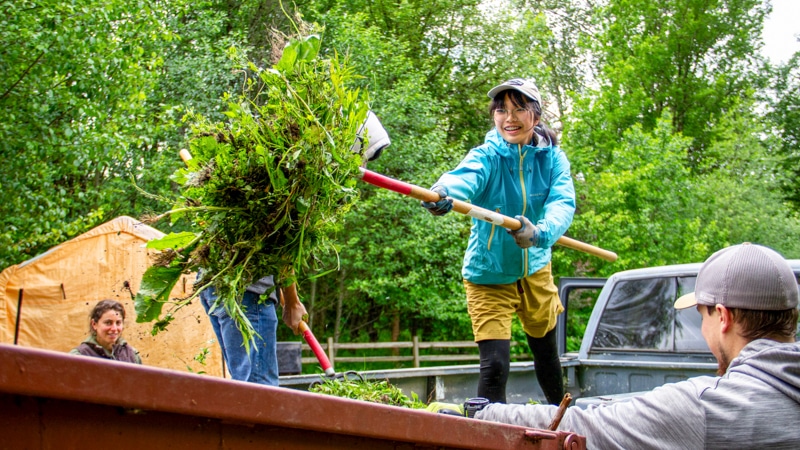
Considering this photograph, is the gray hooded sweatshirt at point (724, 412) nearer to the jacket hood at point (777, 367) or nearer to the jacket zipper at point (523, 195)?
the jacket hood at point (777, 367)

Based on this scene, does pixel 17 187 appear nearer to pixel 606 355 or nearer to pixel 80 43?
pixel 80 43

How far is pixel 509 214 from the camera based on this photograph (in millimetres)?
4375

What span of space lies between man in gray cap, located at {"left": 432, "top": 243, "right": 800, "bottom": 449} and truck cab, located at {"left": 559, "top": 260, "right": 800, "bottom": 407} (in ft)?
9.03

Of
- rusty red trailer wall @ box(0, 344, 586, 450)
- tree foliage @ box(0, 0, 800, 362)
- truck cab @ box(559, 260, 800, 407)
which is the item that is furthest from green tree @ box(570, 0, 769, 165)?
rusty red trailer wall @ box(0, 344, 586, 450)

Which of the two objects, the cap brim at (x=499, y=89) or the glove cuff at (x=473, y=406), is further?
the cap brim at (x=499, y=89)

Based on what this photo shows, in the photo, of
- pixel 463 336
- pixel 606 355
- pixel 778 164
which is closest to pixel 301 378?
pixel 606 355

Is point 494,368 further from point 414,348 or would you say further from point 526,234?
point 414,348

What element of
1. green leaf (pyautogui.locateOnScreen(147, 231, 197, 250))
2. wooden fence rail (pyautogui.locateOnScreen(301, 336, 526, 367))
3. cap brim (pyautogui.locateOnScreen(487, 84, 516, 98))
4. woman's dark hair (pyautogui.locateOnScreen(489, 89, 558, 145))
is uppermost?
cap brim (pyautogui.locateOnScreen(487, 84, 516, 98))

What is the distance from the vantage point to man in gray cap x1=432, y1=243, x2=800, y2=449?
1.89m

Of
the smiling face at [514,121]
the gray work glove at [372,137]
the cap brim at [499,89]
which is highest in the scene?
the cap brim at [499,89]

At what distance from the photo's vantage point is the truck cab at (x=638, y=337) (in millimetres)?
5113

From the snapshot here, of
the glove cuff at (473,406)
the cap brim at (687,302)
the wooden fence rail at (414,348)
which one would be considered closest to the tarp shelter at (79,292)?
the glove cuff at (473,406)

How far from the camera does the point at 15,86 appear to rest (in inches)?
314

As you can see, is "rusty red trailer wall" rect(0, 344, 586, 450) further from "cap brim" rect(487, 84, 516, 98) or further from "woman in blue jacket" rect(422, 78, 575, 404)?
"cap brim" rect(487, 84, 516, 98)
